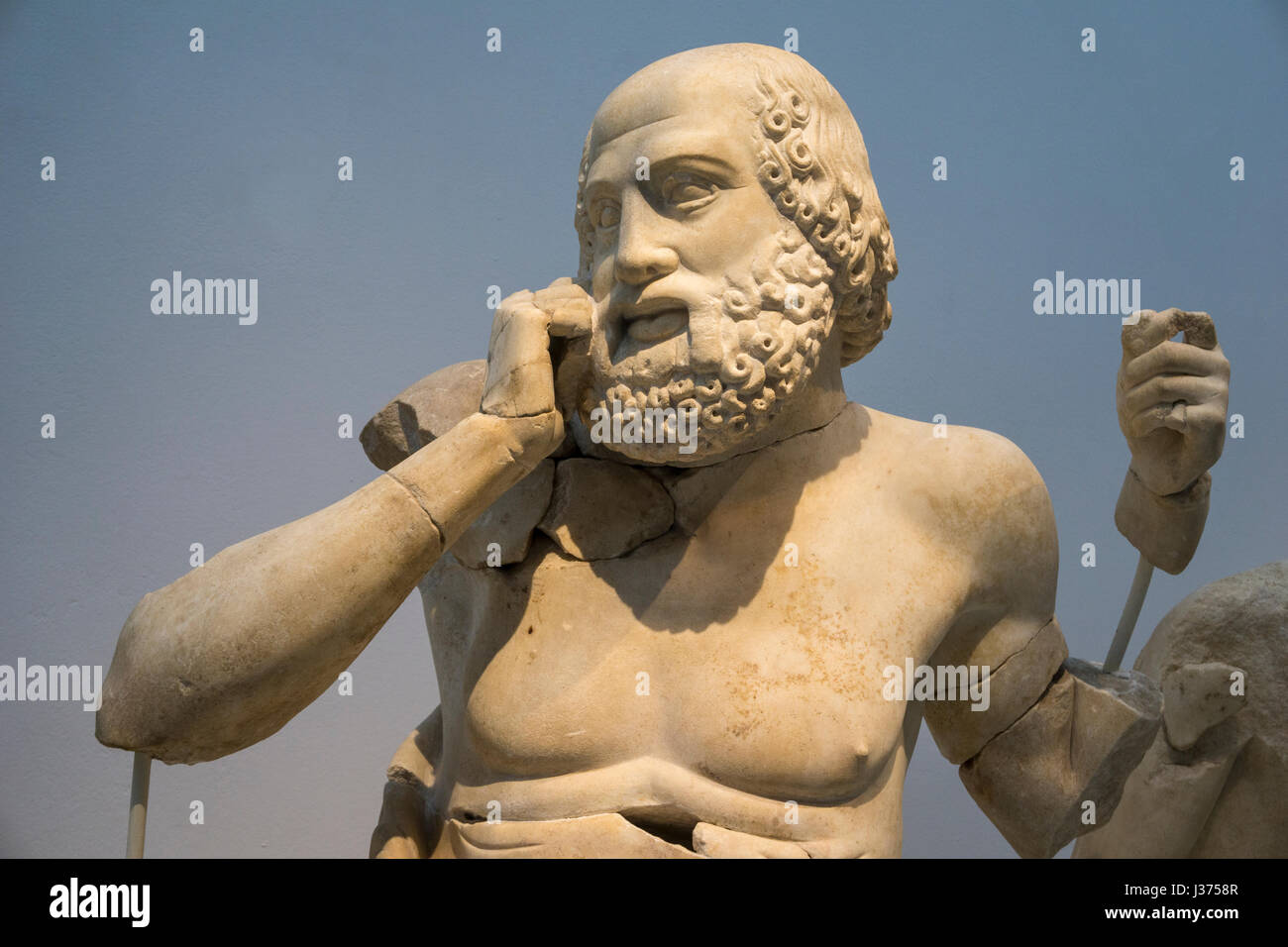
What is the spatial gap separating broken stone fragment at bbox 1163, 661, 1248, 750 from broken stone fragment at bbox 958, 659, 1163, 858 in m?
0.99

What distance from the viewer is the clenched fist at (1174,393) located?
2775mm

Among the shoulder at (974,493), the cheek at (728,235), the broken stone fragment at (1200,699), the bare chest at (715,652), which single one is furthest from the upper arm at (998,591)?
the broken stone fragment at (1200,699)

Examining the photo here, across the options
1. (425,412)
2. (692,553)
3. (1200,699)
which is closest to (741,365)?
(692,553)

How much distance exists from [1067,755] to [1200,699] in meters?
1.13

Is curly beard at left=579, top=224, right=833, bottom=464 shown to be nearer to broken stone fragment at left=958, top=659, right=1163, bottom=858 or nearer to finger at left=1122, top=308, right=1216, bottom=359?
finger at left=1122, top=308, right=1216, bottom=359

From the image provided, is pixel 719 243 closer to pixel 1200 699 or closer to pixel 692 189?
pixel 692 189

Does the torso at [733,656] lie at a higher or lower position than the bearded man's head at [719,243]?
lower

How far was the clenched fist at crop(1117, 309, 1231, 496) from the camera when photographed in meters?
2.78

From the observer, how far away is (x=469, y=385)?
280 centimetres

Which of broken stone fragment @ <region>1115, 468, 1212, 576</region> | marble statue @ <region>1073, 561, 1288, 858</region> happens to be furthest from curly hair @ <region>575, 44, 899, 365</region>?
marble statue @ <region>1073, 561, 1288, 858</region>

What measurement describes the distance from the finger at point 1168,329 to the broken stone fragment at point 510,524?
120 cm

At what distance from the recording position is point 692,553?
274 cm

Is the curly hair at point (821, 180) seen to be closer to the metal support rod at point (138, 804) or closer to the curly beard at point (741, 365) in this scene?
the curly beard at point (741, 365)
